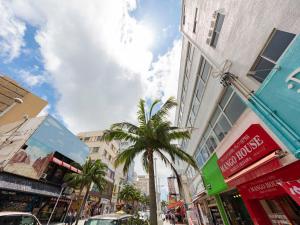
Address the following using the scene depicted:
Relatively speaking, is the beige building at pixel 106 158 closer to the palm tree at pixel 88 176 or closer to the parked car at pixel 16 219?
the palm tree at pixel 88 176

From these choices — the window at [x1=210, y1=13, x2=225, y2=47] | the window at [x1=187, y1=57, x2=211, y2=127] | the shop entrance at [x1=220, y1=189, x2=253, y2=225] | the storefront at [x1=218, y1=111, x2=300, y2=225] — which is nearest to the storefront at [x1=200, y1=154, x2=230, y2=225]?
the shop entrance at [x1=220, y1=189, x2=253, y2=225]

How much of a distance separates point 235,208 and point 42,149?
71.5 ft

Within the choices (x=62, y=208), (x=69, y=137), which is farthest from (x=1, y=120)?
(x=62, y=208)

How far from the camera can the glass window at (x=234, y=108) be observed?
22.6ft

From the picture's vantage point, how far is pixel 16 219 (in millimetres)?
6016

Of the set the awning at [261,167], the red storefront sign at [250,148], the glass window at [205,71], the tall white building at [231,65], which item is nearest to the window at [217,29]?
the tall white building at [231,65]

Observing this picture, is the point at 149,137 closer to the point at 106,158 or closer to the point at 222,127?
the point at 222,127

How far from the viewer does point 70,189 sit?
23859 mm

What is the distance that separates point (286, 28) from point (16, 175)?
2305cm

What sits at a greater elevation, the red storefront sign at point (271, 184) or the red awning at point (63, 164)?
the red awning at point (63, 164)

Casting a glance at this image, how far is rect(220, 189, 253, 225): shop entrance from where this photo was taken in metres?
9.71

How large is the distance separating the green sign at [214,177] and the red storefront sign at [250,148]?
1801 millimetres

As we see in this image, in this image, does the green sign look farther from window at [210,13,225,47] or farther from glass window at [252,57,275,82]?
window at [210,13,225,47]

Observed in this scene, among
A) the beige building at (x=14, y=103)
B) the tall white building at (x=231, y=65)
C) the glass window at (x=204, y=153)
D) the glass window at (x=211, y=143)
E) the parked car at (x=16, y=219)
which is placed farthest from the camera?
the beige building at (x=14, y=103)
